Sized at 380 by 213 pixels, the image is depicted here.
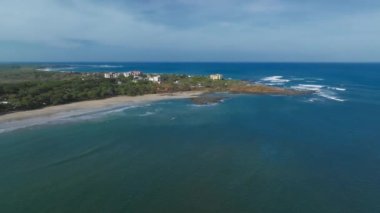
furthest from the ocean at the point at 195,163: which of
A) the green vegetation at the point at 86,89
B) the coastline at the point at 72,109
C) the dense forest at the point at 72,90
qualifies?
the green vegetation at the point at 86,89

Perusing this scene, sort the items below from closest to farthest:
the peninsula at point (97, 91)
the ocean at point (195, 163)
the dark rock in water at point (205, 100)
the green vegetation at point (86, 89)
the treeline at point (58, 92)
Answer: the ocean at point (195, 163), the treeline at point (58, 92), the peninsula at point (97, 91), the green vegetation at point (86, 89), the dark rock in water at point (205, 100)

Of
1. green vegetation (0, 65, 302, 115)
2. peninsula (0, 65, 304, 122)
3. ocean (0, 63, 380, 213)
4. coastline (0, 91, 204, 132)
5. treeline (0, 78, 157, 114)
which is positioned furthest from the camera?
green vegetation (0, 65, 302, 115)

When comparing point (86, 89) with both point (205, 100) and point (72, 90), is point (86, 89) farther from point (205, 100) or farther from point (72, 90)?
point (205, 100)

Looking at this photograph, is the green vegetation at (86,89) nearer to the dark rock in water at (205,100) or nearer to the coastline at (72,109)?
the coastline at (72,109)

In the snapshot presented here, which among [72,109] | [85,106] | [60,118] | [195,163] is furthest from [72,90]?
[195,163]

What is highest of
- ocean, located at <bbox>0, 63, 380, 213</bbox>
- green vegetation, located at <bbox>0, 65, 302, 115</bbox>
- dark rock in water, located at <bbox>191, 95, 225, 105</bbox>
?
green vegetation, located at <bbox>0, 65, 302, 115</bbox>

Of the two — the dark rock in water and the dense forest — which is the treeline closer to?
the dense forest

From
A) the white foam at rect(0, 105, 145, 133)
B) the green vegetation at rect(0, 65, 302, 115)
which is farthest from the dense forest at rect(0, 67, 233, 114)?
the white foam at rect(0, 105, 145, 133)
